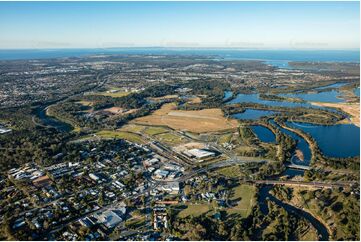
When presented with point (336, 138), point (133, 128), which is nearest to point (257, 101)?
point (336, 138)

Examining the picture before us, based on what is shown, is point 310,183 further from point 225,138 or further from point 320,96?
point 320,96

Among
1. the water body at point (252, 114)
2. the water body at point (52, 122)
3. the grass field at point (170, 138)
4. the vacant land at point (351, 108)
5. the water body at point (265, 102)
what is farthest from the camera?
the water body at point (265, 102)

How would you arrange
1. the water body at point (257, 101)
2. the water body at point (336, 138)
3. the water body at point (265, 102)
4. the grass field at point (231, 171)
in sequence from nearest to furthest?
the grass field at point (231, 171) < the water body at point (336, 138) < the water body at point (265, 102) < the water body at point (257, 101)

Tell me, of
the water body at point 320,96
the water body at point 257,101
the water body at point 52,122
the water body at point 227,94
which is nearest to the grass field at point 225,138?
the water body at point 52,122

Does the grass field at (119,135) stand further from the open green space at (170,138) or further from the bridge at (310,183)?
the bridge at (310,183)

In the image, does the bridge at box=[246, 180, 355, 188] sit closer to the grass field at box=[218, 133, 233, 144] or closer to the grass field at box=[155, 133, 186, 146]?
the grass field at box=[218, 133, 233, 144]

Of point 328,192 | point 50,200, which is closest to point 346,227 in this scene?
point 328,192
